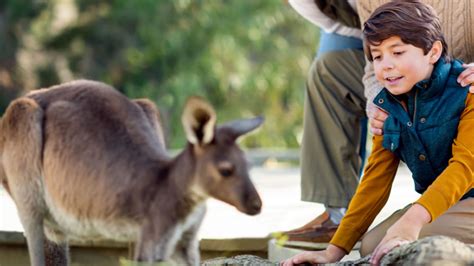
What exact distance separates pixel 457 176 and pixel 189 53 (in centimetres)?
1118

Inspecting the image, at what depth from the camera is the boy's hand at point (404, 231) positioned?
10.5 feet

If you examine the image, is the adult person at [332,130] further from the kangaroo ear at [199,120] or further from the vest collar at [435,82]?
the kangaroo ear at [199,120]

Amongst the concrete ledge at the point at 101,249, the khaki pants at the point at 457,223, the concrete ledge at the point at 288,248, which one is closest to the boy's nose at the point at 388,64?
the khaki pants at the point at 457,223

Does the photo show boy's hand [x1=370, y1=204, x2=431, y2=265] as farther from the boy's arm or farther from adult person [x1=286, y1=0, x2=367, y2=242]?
adult person [x1=286, y1=0, x2=367, y2=242]

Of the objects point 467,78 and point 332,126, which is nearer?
point 467,78

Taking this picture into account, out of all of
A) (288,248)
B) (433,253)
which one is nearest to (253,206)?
(433,253)

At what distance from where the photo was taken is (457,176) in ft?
11.0

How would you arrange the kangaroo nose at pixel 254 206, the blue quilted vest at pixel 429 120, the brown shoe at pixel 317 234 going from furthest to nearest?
1. the brown shoe at pixel 317 234
2. the blue quilted vest at pixel 429 120
3. the kangaroo nose at pixel 254 206

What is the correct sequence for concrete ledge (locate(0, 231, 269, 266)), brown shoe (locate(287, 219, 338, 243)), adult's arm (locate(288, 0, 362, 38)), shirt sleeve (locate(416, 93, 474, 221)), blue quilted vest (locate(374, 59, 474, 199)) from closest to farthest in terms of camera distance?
1. shirt sleeve (locate(416, 93, 474, 221))
2. blue quilted vest (locate(374, 59, 474, 199))
3. adult's arm (locate(288, 0, 362, 38))
4. brown shoe (locate(287, 219, 338, 243))
5. concrete ledge (locate(0, 231, 269, 266))

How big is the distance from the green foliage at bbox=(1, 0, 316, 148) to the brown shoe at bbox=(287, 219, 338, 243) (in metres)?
8.71

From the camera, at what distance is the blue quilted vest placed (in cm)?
353

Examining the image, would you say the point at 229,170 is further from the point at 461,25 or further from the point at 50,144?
the point at 461,25

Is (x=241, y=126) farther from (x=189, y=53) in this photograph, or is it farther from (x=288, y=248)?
(x=189, y=53)

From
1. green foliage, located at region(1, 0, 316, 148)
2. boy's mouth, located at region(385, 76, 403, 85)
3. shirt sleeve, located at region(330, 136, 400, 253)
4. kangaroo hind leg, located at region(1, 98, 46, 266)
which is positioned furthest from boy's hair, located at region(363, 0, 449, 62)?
green foliage, located at region(1, 0, 316, 148)
